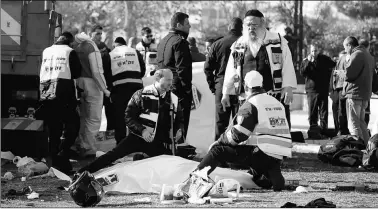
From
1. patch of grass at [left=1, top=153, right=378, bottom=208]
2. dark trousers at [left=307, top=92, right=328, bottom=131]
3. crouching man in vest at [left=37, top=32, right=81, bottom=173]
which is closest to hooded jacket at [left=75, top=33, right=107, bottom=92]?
crouching man in vest at [left=37, top=32, right=81, bottom=173]

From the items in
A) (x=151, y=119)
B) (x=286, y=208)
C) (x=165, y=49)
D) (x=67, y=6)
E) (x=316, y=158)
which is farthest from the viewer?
(x=67, y=6)

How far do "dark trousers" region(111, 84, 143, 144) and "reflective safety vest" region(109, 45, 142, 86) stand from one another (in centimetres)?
8

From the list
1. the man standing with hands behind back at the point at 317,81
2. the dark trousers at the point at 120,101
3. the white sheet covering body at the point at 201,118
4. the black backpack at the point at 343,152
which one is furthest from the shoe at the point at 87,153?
the man standing with hands behind back at the point at 317,81

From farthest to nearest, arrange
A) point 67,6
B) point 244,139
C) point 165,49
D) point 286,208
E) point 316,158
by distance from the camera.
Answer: point 67,6 → point 316,158 → point 165,49 → point 244,139 → point 286,208

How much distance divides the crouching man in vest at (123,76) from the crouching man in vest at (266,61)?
2.83 m

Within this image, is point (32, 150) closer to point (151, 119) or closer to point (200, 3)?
point (151, 119)

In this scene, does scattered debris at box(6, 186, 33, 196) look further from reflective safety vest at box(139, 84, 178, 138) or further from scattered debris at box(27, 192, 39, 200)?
reflective safety vest at box(139, 84, 178, 138)

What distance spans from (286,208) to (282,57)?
356cm

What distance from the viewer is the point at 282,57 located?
1246 centimetres

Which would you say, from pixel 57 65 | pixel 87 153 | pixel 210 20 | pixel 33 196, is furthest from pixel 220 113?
pixel 210 20

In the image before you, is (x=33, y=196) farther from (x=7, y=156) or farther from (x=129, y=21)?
(x=129, y=21)

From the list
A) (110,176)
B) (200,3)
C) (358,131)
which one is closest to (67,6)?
(200,3)

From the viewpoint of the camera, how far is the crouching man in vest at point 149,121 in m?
12.1

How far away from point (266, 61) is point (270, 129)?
5.11ft
